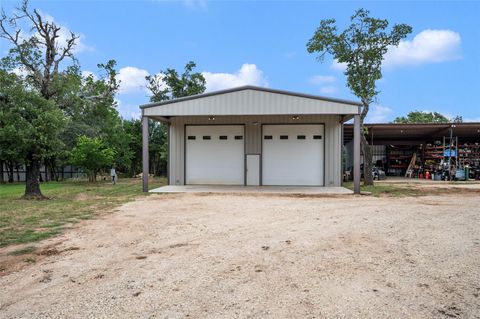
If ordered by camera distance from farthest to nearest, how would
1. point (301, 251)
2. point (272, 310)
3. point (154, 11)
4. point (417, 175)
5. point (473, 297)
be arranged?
point (417, 175), point (154, 11), point (301, 251), point (473, 297), point (272, 310)

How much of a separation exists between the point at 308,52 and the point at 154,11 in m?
7.84

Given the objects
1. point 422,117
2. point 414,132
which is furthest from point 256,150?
point 422,117

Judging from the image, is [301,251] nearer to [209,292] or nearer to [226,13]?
[209,292]

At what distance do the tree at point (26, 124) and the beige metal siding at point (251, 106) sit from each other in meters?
3.90

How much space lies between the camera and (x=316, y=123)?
16.3 m

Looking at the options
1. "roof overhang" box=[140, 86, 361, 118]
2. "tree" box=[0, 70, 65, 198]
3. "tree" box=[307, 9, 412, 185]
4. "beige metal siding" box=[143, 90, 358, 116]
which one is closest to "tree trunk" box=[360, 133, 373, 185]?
"tree" box=[307, 9, 412, 185]

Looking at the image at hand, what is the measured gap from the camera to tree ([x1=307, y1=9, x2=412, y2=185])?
1622 cm

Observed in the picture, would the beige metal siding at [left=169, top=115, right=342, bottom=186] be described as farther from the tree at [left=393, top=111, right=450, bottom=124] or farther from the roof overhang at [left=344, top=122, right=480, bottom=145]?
the tree at [left=393, top=111, right=450, bottom=124]

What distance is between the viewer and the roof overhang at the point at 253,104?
1313 centimetres

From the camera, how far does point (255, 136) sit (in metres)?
16.5

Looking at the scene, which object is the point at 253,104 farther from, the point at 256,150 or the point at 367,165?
the point at 367,165

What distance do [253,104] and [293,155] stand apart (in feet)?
12.8

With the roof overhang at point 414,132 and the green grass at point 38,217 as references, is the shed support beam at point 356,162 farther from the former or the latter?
the green grass at point 38,217

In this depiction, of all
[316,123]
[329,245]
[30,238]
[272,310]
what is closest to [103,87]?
[316,123]
